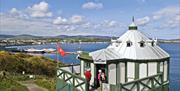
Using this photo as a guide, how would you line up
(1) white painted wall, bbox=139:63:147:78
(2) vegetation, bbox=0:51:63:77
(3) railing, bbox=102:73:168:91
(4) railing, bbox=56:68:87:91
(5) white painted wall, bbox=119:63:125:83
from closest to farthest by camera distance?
(3) railing, bbox=102:73:168:91 < (4) railing, bbox=56:68:87:91 < (1) white painted wall, bbox=139:63:147:78 < (5) white painted wall, bbox=119:63:125:83 < (2) vegetation, bbox=0:51:63:77

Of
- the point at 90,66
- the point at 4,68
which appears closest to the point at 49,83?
the point at 4,68

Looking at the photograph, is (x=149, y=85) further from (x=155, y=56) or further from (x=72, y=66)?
(x=72, y=66)

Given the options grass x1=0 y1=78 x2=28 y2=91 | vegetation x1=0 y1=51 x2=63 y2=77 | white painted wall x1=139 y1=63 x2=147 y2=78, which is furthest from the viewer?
vegetation x1=0 y1=51 x2=63 y2=77

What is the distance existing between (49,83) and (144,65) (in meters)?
13.8

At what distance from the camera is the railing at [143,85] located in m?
12.9

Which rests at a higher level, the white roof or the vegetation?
the white roof

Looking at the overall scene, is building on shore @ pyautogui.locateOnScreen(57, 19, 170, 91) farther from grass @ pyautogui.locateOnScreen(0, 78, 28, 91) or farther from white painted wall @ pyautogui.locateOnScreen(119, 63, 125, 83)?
grass @ pyautogui.locateOnScreen(0, 78, 28, 91)

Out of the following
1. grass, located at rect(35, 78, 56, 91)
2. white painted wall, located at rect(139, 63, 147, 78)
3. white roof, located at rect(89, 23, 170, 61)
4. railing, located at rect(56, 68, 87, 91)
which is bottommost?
grass, located at rect(35, 78, 56, 91)

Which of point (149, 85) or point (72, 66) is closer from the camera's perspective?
point (149, 85)

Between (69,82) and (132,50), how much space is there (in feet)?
12.7

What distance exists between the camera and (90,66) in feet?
52.6

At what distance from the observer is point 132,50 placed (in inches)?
630

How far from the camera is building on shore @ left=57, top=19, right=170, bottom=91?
15.0m

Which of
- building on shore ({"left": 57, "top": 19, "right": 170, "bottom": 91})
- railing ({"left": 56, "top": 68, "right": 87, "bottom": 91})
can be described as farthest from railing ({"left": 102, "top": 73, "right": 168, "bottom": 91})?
railing ({"left": 56, "top": 68, "right": 87, "bottom": 91})
